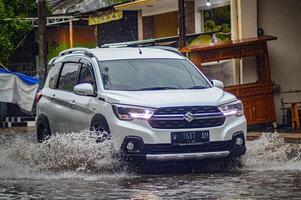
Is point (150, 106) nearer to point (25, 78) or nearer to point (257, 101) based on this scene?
point (257, 101)

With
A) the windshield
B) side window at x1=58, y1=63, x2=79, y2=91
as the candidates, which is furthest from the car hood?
side window at x1=58, y1=63, x2=79, y2=91

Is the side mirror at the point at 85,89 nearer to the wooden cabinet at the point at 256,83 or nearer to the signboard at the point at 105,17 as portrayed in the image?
the wooden cabinet at the point at 256,83

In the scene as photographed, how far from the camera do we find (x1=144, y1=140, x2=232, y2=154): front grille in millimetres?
10117

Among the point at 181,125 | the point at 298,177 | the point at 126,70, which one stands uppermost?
the point at 126,70

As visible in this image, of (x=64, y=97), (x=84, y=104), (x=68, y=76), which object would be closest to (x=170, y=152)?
(x=84, y=104)

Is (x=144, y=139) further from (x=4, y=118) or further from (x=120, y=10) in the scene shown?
(x=4, y=118)

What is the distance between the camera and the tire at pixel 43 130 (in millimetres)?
12898

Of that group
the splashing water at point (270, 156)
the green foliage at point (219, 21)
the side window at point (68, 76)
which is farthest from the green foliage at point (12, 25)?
the splashing water at point (270, 156)

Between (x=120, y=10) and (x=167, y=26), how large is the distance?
2.06 meters

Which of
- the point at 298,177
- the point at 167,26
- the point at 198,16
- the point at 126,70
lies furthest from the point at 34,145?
the point at 167,26

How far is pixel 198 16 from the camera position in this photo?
75.2 ft

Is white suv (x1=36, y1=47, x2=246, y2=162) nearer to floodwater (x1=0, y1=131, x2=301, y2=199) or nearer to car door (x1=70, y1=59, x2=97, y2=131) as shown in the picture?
car door (x1=70, y1=59, x2=97, y2=131)

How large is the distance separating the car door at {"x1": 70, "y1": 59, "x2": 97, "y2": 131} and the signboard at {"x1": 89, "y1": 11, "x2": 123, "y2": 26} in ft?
51.8

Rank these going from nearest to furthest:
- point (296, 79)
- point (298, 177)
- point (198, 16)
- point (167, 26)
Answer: point (298, 177) → point (296, 79) → point (198, 16) → point (167, 26)
